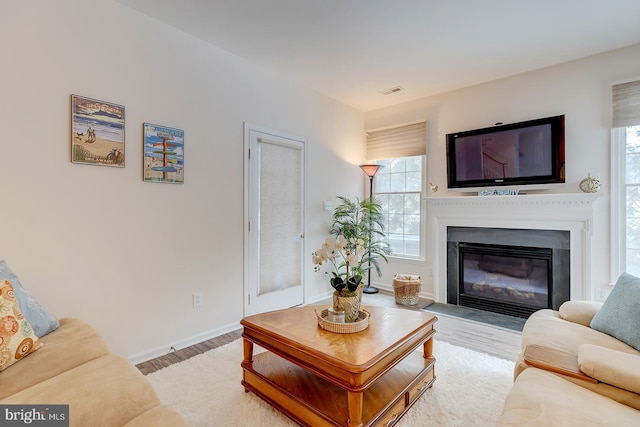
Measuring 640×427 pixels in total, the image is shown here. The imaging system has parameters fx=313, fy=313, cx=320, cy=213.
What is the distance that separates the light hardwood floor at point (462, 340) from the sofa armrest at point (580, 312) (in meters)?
0.62

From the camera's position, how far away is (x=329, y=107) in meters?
4.32

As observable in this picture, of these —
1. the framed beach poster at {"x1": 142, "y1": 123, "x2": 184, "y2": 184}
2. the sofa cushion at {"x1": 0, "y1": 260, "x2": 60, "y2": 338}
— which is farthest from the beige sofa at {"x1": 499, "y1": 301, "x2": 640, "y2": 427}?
the framed beach poster at {"x1": 142, "y1": 123, "x2": 184, "y2": 184}

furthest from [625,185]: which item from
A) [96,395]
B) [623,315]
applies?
[96,395]

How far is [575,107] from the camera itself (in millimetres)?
3223

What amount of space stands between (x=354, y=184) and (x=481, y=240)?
6.23 feet

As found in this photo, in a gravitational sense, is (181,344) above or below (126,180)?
below

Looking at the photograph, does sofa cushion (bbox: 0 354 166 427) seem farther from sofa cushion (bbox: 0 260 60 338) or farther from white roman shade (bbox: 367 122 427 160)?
white roman shade (bbox: 367 122 427 160)

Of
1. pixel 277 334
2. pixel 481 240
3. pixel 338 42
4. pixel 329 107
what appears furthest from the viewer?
pixel 329 107

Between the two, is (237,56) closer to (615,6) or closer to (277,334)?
(277,334)

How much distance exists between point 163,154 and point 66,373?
5.75ft

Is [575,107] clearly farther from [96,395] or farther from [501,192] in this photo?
[96,395]

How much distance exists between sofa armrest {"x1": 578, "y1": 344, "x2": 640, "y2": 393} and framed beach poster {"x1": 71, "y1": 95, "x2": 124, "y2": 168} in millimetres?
3063

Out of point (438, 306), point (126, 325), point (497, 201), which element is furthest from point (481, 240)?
point (126, 325)

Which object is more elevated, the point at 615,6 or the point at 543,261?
the point at 615,6
